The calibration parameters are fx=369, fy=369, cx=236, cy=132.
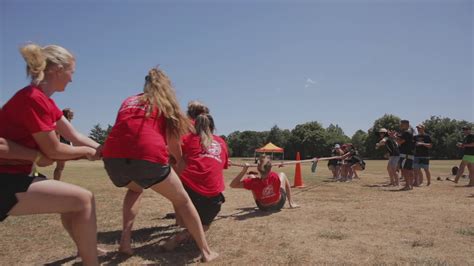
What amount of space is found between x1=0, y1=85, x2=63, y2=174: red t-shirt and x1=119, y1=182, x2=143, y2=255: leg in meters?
1.53

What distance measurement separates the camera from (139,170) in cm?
336

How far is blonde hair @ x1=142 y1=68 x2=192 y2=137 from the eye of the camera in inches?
141

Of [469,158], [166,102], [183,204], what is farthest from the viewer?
[469,158]

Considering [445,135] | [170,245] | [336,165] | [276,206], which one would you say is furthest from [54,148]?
[445,135]

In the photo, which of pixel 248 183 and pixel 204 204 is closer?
pixel 204 204

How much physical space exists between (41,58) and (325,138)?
292 ft

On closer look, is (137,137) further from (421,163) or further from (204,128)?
(421,163)

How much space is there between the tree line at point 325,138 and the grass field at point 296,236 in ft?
203

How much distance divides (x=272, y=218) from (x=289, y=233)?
3.62 ft

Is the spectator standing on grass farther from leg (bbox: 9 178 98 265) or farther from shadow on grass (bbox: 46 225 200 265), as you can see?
leg (bbox: 9 178 98 265)

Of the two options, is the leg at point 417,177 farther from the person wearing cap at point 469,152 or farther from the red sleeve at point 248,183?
the red sleeve at point 248,183

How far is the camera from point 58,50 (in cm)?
291

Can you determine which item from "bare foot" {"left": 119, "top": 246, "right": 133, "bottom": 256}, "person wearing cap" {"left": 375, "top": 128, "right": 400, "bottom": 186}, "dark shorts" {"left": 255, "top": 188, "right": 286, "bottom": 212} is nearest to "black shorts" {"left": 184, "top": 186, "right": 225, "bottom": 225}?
"bare foot" {"left": 119, "top": 246, "right": 133, "bottom": 256}

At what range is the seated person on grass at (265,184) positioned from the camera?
6355 millimetres
